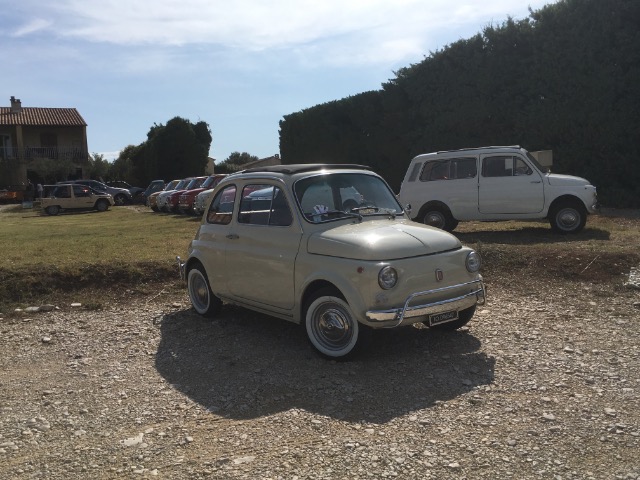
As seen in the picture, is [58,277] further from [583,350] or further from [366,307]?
[583,350]

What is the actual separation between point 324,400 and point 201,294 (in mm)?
3387

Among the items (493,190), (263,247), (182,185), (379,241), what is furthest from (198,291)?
(182,185)

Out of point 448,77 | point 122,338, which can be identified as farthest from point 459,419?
point 448,77

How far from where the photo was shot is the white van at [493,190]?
12773 millimetres

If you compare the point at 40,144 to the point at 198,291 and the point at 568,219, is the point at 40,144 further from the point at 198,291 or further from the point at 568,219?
the point at 198,291

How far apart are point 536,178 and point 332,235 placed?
319 inches

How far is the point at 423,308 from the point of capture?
5.70 meters

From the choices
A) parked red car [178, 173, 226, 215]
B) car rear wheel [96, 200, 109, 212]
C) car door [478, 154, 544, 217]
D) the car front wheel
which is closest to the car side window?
car door [478, 154, 544, 217]

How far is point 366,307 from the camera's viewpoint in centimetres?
556

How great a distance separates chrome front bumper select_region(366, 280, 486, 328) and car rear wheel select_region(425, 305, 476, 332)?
0.34 m

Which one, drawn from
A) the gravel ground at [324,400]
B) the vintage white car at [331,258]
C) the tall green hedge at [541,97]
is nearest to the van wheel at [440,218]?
the gravel ground at [324,400]

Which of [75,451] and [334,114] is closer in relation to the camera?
[75,451]

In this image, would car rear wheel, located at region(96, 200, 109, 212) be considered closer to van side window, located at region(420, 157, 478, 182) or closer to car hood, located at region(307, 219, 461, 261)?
van side window, located at region(420, 157, 478, 182)

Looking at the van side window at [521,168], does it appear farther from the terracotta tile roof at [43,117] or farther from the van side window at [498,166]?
the terracotta tile roof at [43,117]
